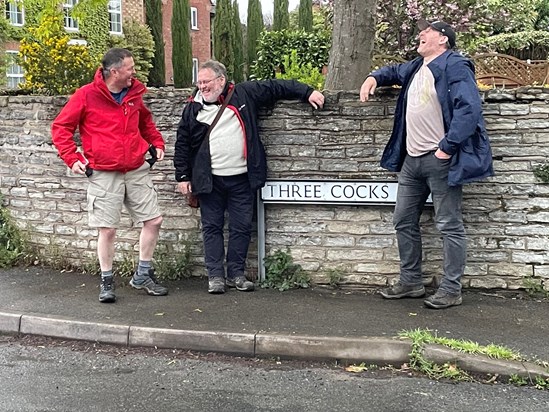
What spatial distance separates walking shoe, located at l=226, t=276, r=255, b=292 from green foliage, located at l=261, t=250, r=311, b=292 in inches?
7.1

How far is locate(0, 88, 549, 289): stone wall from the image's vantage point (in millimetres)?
5812

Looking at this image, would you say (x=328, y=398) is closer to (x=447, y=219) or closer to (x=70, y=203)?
(x=447, y=219)

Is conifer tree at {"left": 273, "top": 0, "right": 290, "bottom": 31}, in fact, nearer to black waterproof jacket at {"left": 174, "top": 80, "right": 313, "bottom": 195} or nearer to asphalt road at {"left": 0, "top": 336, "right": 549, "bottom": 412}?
black waterproof jacket at {"left": 174, "top": 80, "right": 313, "bottom": 195}

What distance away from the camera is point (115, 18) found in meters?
29.8

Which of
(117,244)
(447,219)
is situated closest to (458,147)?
(447,219)

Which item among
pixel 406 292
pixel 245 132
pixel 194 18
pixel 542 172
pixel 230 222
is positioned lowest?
pixel 406 292

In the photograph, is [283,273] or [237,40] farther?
[237,40]

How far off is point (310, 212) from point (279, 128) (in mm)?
822

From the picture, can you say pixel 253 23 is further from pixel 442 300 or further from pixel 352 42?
pixel 442 300

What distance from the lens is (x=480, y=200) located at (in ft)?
19.4

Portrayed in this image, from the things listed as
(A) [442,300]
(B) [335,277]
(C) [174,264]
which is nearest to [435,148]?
(A) [442,300]

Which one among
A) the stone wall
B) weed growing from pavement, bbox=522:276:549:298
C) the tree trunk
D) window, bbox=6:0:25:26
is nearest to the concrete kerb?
the stone wall

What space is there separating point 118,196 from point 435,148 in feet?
8.77

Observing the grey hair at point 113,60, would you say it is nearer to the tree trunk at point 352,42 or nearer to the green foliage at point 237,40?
the tree trunk at point 352,42
